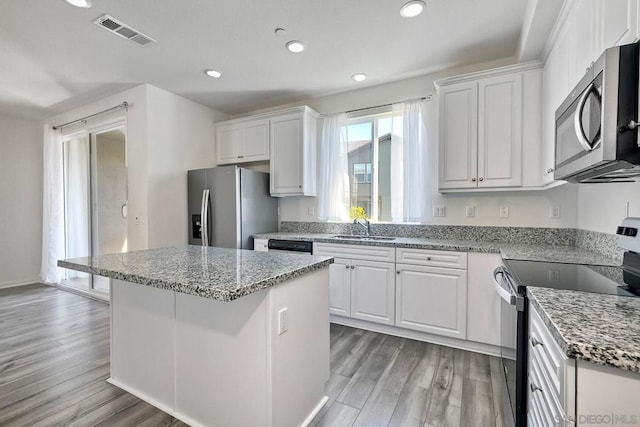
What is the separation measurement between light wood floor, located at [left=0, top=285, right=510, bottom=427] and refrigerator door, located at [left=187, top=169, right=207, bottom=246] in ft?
4.25

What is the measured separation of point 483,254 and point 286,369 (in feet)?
5.98

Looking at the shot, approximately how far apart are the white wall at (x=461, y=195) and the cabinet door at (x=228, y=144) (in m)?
1.09

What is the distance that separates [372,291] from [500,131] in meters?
1.84

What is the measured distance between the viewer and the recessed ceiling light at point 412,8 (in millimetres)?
2010

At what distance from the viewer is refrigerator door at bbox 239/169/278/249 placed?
343 centimetres

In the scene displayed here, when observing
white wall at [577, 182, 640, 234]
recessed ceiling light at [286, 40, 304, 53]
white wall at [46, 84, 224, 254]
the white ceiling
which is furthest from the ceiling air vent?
white wall at [577, 182, 640, 234]

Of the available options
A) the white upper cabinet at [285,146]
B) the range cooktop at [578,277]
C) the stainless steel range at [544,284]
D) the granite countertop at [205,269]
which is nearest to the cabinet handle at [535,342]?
the stainless steel range at [544,284]

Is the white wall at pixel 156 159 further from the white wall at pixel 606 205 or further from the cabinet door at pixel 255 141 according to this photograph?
the white wall at pixel 606 205

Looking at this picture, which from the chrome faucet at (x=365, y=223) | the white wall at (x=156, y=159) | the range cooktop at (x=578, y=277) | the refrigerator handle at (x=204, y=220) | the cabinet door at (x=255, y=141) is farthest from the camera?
the cabinet door at (x=255, y=141)

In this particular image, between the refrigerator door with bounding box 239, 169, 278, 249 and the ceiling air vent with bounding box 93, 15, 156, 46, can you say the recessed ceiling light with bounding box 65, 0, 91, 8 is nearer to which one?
the ceiling air vent with bounding box 93, 15, 156, 46

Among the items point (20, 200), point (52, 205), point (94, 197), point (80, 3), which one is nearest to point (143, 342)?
point (80, 3)

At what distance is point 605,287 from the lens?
1.17 metres

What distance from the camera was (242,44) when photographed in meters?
2.56

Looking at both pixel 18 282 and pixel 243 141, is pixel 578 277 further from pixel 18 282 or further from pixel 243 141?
pixel 18 282
